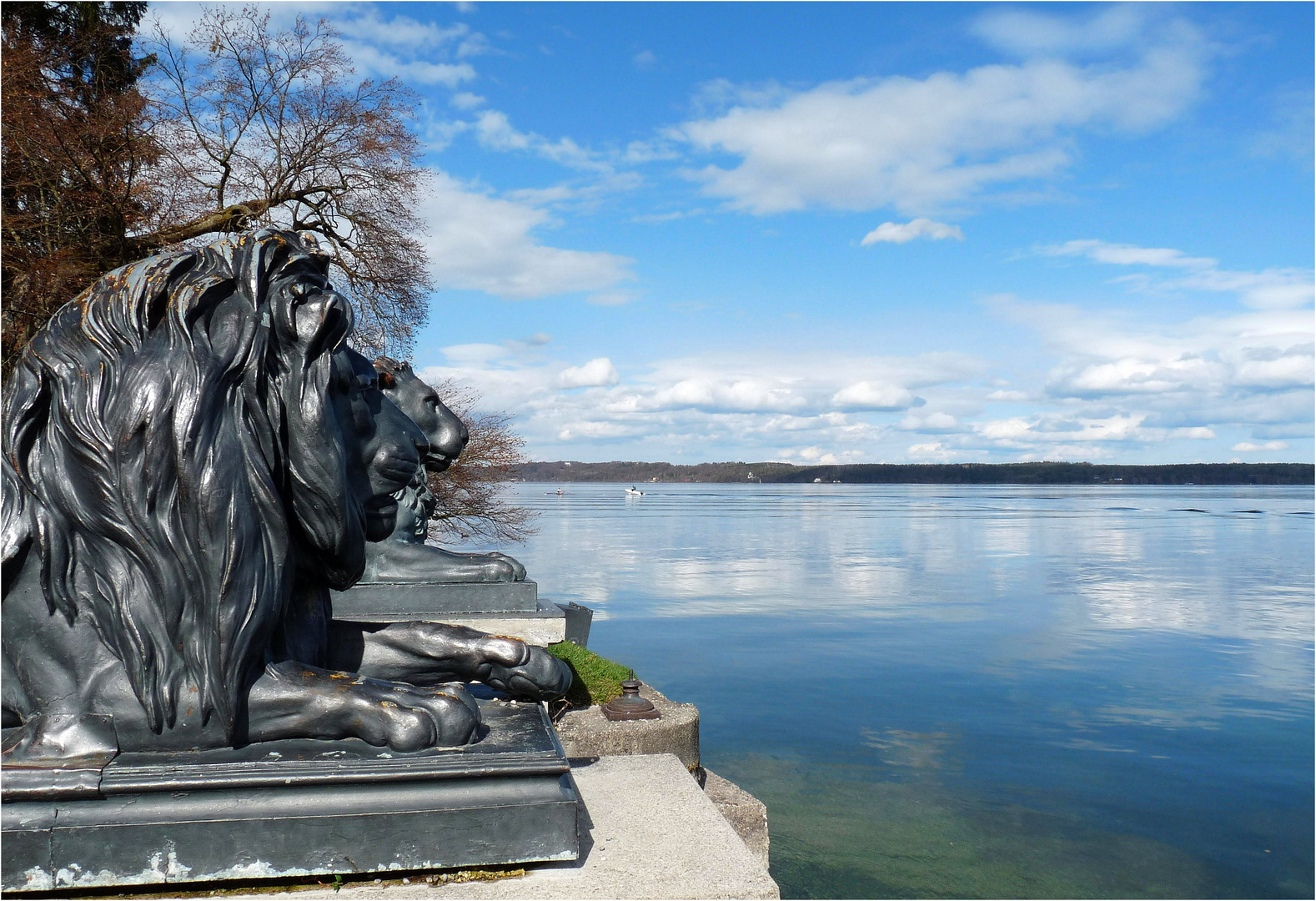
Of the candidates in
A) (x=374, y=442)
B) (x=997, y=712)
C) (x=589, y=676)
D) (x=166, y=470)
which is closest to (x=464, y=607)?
(x=589, y=676)

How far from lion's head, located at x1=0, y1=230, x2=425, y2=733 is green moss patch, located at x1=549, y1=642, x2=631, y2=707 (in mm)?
3135

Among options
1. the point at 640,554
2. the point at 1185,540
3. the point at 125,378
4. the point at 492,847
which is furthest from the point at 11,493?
the point at 1185,540

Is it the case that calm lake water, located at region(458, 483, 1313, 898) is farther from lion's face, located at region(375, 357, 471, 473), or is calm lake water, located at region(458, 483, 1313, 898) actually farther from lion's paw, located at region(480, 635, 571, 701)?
lion's face, located at region(375, 357, 471, 473)

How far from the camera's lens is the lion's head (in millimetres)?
2166

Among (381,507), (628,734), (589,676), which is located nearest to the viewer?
(381,507)

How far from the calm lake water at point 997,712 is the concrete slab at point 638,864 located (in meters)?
3.70

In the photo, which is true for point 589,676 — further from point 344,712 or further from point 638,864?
point 344,712

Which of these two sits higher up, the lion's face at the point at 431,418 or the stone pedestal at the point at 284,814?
the lion's face at the point at 431,418

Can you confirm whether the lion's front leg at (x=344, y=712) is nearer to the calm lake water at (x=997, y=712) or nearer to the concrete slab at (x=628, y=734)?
the concrete slab at (x=628, y=734)

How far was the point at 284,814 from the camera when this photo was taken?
7.15ft

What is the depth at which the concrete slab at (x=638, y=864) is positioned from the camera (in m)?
2.23

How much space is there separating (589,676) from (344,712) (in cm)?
348

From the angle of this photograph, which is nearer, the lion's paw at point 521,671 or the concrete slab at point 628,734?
the lion's paw at point 521,671

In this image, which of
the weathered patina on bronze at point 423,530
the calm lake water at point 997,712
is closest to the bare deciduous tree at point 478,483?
the calm lake water at point 997,712
